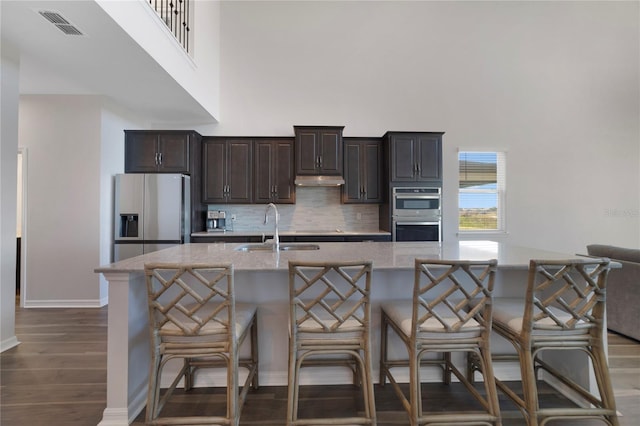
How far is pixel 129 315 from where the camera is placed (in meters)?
1.79

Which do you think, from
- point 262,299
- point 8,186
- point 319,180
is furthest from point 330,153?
point 8,186

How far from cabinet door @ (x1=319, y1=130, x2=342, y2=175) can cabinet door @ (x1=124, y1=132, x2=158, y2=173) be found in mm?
2400

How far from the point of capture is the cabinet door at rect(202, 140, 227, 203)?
15.3ft

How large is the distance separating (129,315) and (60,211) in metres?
3.19

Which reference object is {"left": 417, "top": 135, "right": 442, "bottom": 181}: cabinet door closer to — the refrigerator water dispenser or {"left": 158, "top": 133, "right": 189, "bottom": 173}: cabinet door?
{"left": 158, "top": 133, "right": 189, "bottom": 173}: cabinet door

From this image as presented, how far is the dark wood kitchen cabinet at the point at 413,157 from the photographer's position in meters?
4.48

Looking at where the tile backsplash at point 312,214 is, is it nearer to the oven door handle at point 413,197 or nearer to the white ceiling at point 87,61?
the oven door handle at point 413,197

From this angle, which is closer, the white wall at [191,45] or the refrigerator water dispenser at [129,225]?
the white wall at [191,45]

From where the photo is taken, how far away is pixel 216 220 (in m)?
4.81

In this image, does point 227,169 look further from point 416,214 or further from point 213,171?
point 416,214

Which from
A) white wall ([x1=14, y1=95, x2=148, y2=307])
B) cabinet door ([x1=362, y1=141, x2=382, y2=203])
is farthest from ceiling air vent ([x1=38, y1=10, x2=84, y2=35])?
cabinet door ([x1=362, y1=141, x2=382, y2=203])

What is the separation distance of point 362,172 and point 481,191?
212 centimetres

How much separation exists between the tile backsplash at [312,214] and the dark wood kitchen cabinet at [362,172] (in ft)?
1.11

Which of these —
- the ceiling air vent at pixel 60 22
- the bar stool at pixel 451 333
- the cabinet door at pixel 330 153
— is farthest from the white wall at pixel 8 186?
the bar stool at pixel 451 333
